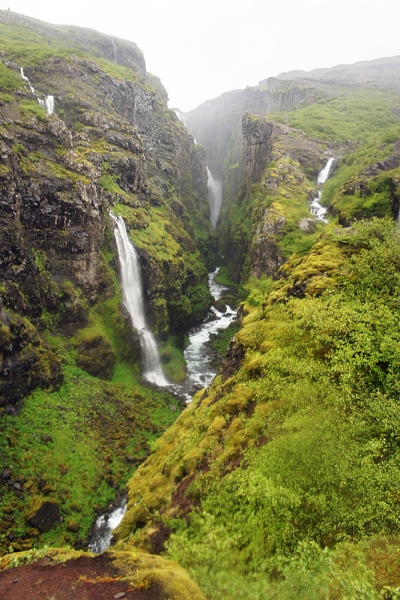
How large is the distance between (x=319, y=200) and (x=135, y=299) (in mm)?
33919

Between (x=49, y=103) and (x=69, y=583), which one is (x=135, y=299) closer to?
(x=49, y=103)

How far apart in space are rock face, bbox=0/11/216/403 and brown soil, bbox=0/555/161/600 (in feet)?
61.2

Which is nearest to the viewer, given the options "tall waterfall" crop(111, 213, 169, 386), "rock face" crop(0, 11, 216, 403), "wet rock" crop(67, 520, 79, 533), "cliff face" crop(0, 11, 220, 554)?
"wet rock" crop(67, 520, 79, 533)

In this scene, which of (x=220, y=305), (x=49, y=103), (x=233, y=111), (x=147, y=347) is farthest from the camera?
(x=233, y=111)

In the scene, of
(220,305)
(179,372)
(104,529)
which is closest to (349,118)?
(220,305)

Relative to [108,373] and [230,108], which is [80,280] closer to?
[108,373]

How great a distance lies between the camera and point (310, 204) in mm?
53375

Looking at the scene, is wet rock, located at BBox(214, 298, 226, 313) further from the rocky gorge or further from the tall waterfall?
the tall waterfall

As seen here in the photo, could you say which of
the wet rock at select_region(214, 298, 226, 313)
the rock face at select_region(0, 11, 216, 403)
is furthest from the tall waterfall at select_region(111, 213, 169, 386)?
the wet rock at select_region(214, 298, 226, 313)

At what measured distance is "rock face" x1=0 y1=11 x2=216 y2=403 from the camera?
27.5 metres

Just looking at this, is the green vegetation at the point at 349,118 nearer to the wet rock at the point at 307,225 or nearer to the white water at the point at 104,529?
the wet rock at the point at 307,225

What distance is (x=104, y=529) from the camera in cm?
1962

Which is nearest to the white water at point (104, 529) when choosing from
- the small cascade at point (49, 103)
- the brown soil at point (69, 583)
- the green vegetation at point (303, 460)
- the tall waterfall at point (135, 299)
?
the green vegetation at point (303, 460)

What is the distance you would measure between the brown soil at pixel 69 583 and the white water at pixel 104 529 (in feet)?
41.8
